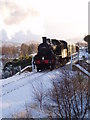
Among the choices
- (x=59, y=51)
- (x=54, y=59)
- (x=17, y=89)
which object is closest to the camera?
(x=17, y=89)

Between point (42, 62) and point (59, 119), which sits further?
point (42, 62)

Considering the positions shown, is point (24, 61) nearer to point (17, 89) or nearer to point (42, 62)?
point (42, 62)

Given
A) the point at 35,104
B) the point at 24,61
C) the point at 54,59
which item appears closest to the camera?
the point at 35,104

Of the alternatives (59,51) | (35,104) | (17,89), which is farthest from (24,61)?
(35,104)

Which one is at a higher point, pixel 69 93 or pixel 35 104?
pixel 69 93

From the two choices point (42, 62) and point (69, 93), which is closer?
point (69, 93)

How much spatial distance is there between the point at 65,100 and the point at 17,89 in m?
2.91

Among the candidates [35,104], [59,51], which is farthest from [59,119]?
[59,51]

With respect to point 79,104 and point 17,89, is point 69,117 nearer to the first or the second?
point 79,104

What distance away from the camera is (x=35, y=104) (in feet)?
22.4

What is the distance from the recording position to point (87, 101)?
6.27 m

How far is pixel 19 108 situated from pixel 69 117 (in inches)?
57.4

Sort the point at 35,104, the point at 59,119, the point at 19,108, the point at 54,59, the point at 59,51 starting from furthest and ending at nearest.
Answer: the point at 59,51
the point at 54,59
the point at 35,104
the point at 19,108
the point at 59,119

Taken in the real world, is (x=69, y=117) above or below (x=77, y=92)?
below
